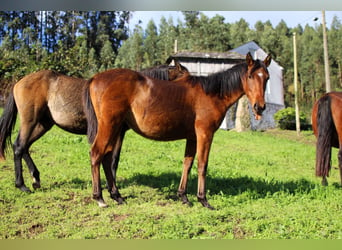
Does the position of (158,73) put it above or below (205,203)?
above

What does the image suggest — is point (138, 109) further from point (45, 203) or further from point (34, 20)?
point (34, 20)

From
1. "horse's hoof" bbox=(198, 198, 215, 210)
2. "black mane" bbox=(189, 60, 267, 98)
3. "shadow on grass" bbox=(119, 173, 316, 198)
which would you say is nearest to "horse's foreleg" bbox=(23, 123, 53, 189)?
"shadow on grass" bbox=(119, 173, 316, 198)

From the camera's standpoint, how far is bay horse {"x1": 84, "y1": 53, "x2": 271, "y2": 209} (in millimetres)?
3908

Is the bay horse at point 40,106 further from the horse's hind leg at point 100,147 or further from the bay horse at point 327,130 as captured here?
the bay horse at point 327,130

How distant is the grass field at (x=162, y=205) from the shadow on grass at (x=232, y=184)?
0.06 ft

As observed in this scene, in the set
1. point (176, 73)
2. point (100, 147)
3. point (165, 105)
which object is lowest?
point (100, 147)

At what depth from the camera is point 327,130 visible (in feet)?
18.0

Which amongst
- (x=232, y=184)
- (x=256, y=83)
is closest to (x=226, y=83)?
(x=256, y=83)

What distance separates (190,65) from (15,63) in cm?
1116

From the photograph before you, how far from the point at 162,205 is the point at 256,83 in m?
2.17

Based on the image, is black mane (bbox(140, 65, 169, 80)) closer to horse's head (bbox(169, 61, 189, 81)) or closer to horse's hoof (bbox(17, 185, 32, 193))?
horse's head (bbox(169, 61, 189, 81))

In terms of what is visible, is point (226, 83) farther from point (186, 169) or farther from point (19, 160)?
point (19, 160)

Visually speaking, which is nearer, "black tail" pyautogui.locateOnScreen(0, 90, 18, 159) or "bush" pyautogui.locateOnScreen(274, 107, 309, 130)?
"black tail" pyautogui.locateOnScreen(0, 90, 18, 159)

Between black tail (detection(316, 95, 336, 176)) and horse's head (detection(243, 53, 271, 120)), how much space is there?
220cm
